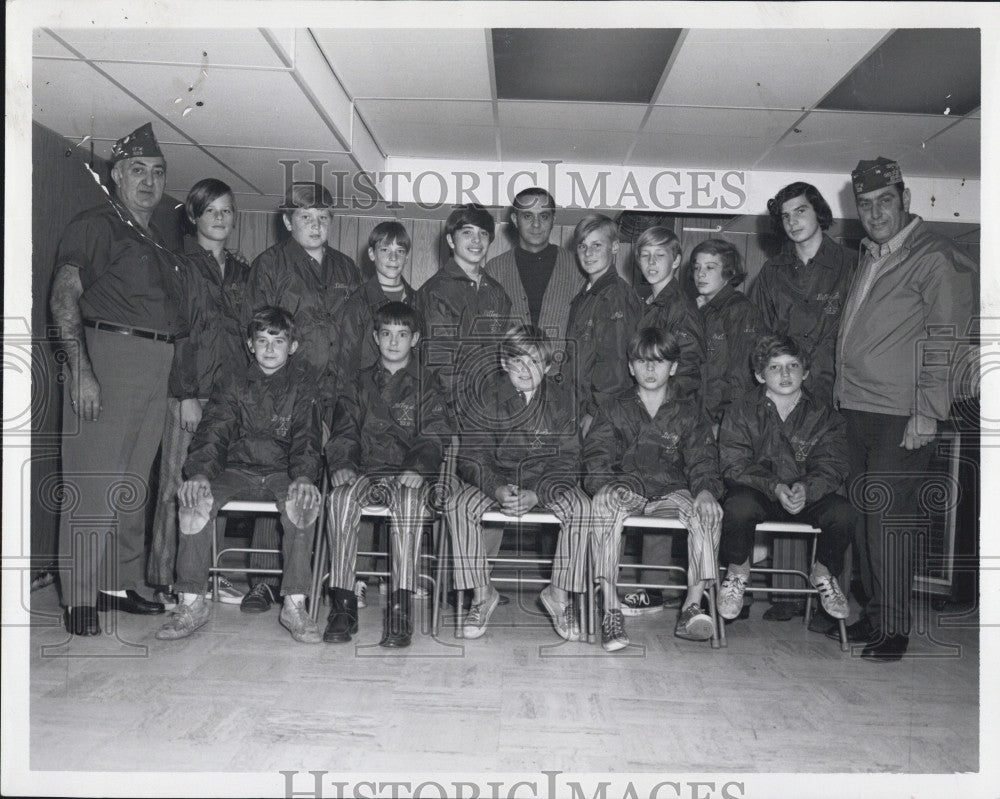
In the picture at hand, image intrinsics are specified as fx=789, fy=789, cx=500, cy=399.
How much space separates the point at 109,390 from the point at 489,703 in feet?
5.49

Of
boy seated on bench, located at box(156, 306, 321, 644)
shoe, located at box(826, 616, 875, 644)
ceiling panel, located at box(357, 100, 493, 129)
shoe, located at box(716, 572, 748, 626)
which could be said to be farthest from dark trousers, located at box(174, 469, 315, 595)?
shoe, located at box(826, 616, 875, 644)

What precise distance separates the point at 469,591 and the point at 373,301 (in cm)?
125

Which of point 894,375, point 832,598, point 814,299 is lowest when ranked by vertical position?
point 832,598

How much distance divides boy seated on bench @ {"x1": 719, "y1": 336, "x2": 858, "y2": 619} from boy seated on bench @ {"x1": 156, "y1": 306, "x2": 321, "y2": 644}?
144 cm

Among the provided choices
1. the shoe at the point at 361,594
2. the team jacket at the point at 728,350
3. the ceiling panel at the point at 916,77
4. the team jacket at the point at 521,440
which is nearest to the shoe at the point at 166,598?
the shoe at the point at 361,594

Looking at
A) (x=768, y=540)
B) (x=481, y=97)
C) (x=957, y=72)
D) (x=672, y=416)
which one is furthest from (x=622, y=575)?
(x=957, y=72)

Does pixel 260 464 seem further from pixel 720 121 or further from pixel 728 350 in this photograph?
pixel 720 121

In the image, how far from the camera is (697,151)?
391 centimetres

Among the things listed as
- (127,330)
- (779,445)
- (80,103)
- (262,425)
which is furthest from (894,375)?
(80,103)

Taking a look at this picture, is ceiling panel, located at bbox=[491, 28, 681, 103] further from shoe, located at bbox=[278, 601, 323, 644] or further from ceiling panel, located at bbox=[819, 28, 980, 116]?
shoe, located at bbox=[278, 601, 323, 644]

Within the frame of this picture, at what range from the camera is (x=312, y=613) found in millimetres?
2705

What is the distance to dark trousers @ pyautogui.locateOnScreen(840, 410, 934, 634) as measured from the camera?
2656 millimetres

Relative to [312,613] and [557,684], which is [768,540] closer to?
[557,684]

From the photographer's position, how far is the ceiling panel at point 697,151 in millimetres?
3752
